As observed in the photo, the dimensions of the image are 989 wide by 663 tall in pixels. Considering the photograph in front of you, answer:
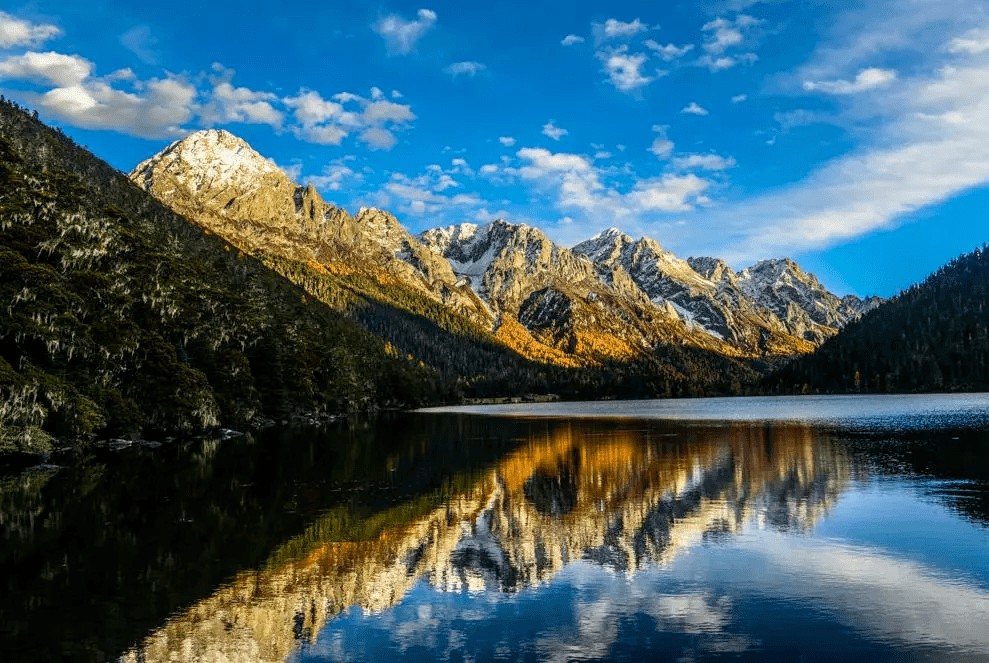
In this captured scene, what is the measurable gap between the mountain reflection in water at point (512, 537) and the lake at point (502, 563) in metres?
0.13

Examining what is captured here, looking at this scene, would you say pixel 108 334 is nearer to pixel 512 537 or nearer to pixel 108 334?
pixel 108 334

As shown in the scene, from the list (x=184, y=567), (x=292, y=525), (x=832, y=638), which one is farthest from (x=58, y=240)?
(x=832, y=638)

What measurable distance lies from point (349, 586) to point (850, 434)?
75550 millimetres

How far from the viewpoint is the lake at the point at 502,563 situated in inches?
682

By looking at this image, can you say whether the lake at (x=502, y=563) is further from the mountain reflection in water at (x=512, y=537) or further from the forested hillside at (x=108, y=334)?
the forested hillside at (x=108, y=334)

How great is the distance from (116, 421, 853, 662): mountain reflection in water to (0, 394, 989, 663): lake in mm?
125

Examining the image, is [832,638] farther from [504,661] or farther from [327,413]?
[327,413]

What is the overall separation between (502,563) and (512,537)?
438 cm

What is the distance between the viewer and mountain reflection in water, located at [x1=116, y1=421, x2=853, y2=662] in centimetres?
1906

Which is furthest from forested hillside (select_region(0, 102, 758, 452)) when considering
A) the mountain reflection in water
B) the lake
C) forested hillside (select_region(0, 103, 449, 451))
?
the mountain reflection in water

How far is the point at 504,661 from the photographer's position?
16000 millimetres

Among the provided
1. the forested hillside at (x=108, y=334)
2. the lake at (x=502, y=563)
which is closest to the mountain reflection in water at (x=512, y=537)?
the lake at (x=502, y=563)

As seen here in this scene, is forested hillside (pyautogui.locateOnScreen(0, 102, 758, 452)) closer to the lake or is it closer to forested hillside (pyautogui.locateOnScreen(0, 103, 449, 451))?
forested hillside (pyautogui.locateOnScreen(0, 103, 449, 451))

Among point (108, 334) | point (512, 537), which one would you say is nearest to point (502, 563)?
point (512, 537)
